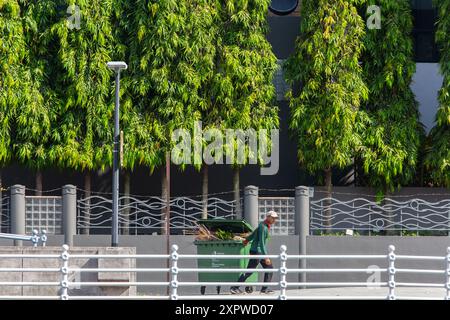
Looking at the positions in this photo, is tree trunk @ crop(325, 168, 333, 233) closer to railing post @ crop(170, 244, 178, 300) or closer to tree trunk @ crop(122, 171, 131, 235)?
tree trunk @ crop(122, 171, 131, 235)

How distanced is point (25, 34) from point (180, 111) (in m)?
4.64

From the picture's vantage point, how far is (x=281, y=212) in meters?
31.3

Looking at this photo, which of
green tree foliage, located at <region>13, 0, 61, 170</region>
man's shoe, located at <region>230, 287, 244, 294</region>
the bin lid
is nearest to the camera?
man's shoe, located at <region>230, 287, 244, 294</region>

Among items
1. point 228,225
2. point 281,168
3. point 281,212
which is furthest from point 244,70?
point 228,225

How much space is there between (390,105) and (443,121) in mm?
1525

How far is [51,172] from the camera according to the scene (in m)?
35.4

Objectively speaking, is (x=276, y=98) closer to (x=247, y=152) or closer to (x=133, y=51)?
(x=247, y=152)

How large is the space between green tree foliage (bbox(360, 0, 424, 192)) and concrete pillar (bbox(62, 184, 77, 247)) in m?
7.98

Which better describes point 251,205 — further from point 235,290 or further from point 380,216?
point 235,290

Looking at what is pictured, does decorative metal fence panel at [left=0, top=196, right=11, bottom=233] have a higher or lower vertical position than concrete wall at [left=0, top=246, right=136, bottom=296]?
higher

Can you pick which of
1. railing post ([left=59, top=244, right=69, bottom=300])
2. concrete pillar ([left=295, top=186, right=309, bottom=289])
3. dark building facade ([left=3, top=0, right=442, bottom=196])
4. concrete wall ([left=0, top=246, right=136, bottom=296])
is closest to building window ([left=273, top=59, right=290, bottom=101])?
dark building facade ([left=3, top=0, right=442, bottom=196])

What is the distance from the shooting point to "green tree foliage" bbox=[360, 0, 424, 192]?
1303 inches

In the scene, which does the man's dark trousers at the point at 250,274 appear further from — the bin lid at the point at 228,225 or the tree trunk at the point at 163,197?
the tree trunk at the point at 163,197

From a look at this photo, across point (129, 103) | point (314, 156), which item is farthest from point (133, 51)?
point (314, 156)
